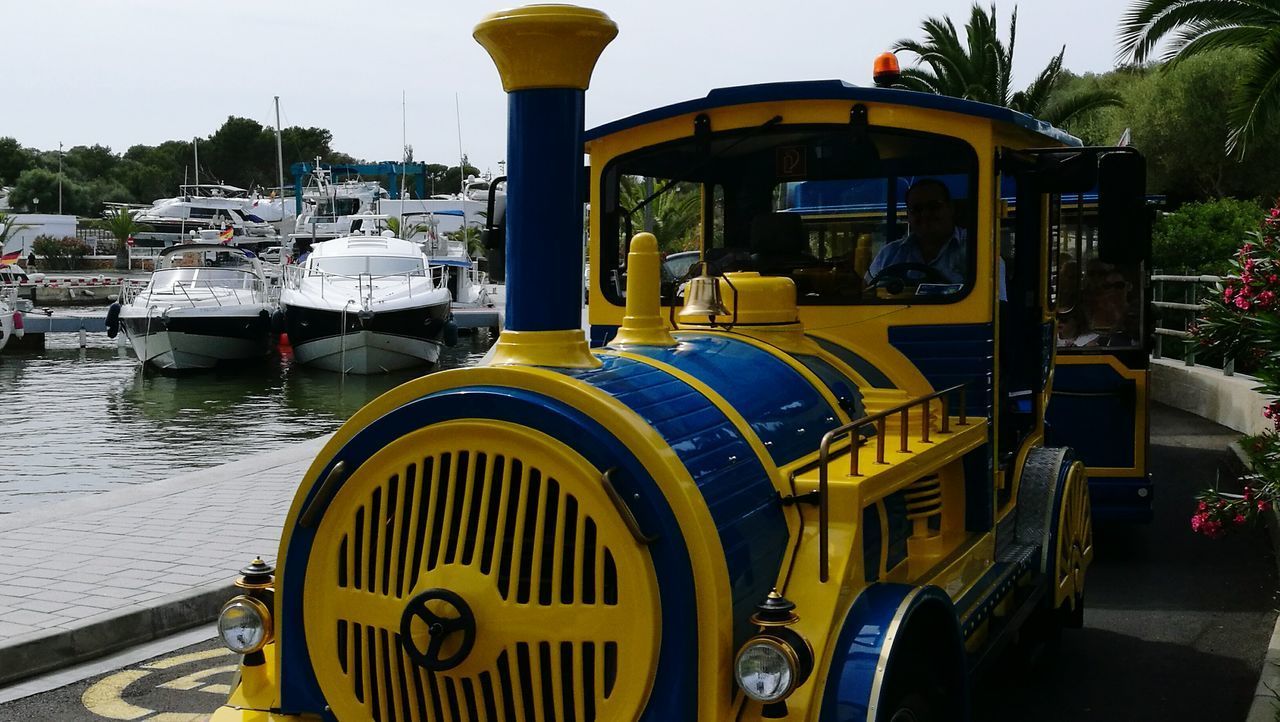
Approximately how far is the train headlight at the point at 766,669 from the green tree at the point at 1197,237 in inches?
614

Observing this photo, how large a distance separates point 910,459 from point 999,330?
1.55 m

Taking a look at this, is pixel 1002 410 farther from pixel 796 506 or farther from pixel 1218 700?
pixel 796 506

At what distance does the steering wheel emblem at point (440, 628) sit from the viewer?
2.90 metres

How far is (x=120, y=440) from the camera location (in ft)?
55.5

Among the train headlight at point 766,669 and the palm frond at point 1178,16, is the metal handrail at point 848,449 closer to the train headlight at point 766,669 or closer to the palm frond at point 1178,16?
the train headlight at point 766,669

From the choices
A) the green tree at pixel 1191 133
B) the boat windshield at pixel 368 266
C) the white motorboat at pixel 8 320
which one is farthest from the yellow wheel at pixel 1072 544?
the white motorboat at pixel 8 320

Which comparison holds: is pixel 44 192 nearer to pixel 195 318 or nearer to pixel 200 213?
pixel 200 213

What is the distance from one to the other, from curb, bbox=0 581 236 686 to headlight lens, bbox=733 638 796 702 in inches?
157

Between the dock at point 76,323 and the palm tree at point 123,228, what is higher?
the palm tree at point 123,228

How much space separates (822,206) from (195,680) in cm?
357

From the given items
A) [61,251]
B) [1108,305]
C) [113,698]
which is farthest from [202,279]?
[61,251]

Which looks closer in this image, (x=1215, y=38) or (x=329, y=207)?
(x=1215, y=38)

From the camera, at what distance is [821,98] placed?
4645 millimetres

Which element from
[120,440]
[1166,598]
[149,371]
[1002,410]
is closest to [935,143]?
[1002,410]
